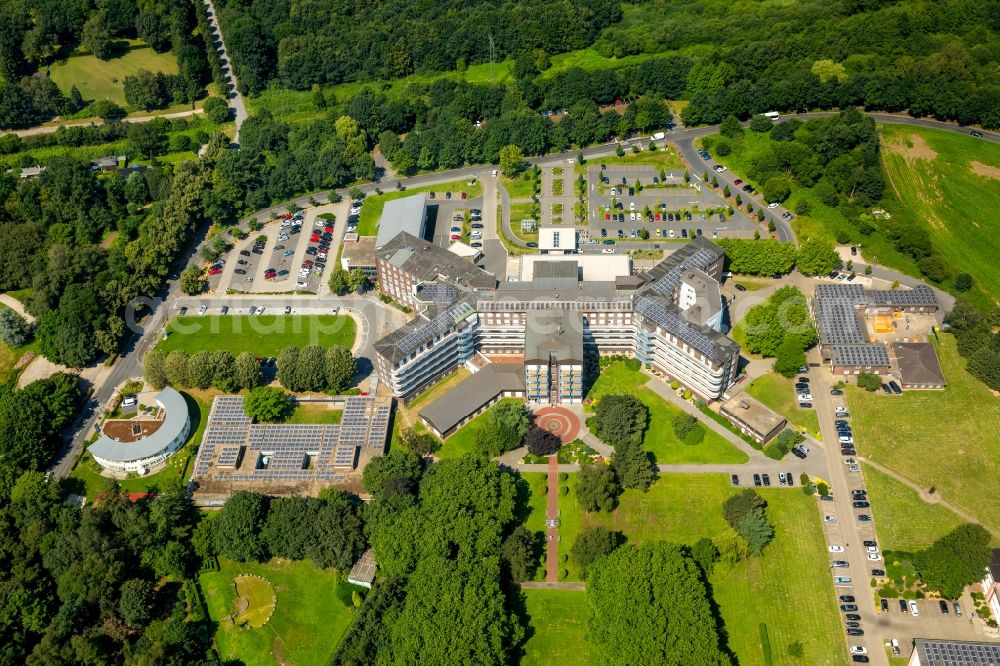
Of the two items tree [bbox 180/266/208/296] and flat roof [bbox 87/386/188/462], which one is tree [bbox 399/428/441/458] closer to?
flat roof [bbox 87/386/188/462]

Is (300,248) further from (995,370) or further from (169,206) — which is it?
(995,370)

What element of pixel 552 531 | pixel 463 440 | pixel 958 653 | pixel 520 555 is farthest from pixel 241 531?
pixel 958 653

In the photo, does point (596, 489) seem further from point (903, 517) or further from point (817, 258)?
point (817, 258)

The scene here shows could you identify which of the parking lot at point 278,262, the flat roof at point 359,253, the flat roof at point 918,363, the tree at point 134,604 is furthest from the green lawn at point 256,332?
the flat roof at point 918,363

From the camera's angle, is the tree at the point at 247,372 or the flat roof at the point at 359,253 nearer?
the tree at the point at 247,372

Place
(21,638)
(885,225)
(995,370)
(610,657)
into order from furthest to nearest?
1. (885,225)
2. (995,370)
3. (21,638)
4. (610,657)

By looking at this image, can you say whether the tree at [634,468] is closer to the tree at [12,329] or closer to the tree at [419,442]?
the tree at [419,442]

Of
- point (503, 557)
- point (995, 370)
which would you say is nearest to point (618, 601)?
point (503, 557)
